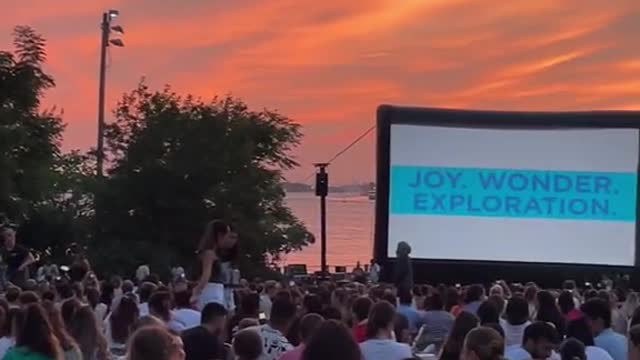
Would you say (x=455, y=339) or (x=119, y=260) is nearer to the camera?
(x=455, y=339)

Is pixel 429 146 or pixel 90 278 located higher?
pixel 429 146

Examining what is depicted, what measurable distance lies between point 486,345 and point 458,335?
1680mm

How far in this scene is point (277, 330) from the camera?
803cm

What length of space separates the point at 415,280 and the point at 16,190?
11805 millimetres

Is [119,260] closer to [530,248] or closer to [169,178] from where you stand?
[169,178]

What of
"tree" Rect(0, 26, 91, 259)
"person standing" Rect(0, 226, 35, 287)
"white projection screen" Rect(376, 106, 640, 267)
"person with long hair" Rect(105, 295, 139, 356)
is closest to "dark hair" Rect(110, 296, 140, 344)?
"person with long hair" Rect(105, 295, 139, 356)

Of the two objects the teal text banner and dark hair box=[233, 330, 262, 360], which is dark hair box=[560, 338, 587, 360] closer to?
dark hair box=[233, 330, 262, 360]

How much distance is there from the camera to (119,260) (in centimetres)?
3644

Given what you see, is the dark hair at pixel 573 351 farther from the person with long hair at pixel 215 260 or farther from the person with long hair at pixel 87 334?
the person with long hair at pixel 215 260

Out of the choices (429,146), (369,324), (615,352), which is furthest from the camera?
(429,146)

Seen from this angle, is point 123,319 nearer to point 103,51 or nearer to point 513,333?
point 513,333

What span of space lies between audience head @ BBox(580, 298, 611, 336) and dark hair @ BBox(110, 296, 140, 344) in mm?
3254

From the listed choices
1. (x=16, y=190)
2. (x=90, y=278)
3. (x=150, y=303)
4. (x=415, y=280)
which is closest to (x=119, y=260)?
(x=16, y=190)

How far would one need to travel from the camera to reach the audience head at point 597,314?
30.7ft
